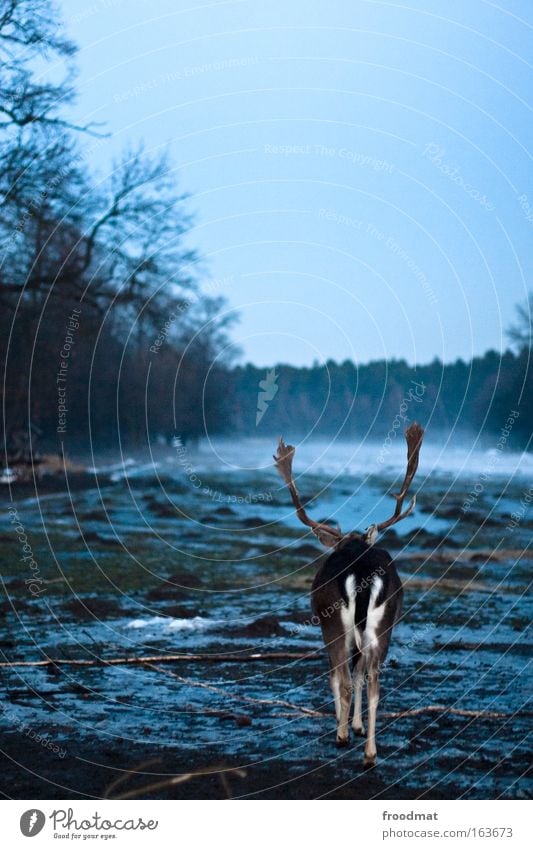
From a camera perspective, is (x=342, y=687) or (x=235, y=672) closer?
(x=342, y=687)

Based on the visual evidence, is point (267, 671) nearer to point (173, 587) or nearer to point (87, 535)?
point (173, 587)

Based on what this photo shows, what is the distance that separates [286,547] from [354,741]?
12.8 metres

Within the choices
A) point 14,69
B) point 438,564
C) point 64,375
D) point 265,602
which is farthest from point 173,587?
point 64,375

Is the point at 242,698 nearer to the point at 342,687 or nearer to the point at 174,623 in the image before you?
the point at 342,687

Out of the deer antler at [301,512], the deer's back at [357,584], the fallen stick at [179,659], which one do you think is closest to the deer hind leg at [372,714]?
the deer's back at [357,584]

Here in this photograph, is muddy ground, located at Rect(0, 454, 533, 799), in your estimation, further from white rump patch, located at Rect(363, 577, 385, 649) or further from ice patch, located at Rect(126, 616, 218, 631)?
white rump patch, located at Rect(363, 577, 385, 649)

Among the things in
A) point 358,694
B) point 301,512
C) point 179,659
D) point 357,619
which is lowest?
point 179,659

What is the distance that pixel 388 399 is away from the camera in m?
37.7

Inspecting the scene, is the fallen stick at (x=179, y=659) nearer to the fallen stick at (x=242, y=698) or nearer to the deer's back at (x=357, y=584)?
the fallen stick at (x=242, y=698)

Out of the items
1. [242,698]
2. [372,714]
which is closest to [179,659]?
[242,698]

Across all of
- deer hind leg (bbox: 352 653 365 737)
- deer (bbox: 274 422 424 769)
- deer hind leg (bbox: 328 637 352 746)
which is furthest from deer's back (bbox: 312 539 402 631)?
deer hind leg (bbox: 352 653 365 737)

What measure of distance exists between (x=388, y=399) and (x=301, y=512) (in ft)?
89.2

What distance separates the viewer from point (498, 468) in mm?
38750
